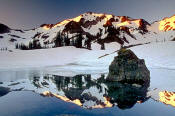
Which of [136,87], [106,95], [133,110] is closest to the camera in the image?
[133,110]

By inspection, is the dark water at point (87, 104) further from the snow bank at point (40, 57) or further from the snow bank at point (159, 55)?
the snow bank at point (40, 57)

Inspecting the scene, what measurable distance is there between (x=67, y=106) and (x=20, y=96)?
289cm

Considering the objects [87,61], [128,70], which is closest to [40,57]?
[87,61]

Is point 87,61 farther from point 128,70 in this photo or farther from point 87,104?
point 87,104

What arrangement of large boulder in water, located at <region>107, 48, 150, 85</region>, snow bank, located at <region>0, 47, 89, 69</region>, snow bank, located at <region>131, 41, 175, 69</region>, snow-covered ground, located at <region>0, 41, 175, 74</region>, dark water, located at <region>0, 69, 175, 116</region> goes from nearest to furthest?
dark water, located at <region>0, 69, 175, 116</region>, large boulder in water, located at <region>107, 48, 150, 85</region>, snow bank, located at <region>131, 41, 175, 69</region>, snow-covered ground, located at <region>0, 41, 175, 74</region>, snow bank, located at <region>0, 47, 89, 69</region>

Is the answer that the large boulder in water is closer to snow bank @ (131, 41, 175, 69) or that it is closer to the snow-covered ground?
the snow-covered ground

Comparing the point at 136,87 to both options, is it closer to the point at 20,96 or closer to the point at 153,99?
the point at 153,99

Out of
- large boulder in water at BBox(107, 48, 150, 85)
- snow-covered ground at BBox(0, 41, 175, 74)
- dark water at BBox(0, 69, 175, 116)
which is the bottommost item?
dark water at BBox(0, 69, 175, 116)

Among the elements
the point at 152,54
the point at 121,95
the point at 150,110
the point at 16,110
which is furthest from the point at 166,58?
the point at 16,110

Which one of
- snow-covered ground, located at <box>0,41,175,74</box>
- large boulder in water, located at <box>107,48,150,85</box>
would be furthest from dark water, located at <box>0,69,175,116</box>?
snow-covered ground, located at <box>0,41,175,74</box>

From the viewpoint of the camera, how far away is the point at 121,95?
8852mm

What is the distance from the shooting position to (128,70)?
39.9ft

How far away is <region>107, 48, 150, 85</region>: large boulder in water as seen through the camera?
1186 centimetres

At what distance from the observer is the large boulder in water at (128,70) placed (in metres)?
11.9
